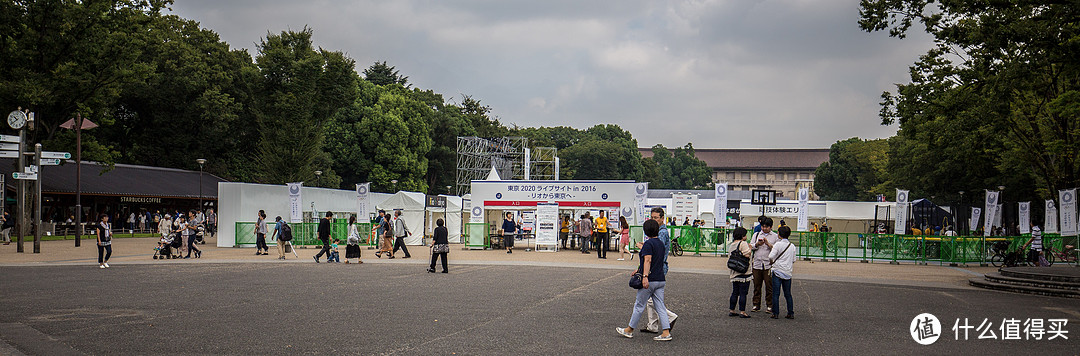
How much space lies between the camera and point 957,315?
1225 centimetres

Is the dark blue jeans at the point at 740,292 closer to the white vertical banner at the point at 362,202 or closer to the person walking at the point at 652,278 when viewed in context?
the person walking at the point at 652,278

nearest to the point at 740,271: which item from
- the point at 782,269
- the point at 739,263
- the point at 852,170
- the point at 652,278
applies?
the point at 739,263

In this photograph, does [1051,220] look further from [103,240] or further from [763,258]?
[103,240]

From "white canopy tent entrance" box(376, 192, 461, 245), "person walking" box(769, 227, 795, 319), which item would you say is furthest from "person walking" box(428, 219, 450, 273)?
"white canopy tent entrance" box(376, 192, 461, 245)

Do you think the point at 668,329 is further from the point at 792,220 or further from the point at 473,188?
the point at 792,220

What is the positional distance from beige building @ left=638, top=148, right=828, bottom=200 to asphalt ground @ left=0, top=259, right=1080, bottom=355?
427ft

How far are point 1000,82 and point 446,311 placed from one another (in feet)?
50.4

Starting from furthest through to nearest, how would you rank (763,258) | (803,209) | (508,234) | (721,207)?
(803,209), (721,207), (508,234), (763,258)

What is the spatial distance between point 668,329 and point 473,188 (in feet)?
79.1

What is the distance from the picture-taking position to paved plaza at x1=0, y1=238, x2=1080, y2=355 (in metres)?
8.86

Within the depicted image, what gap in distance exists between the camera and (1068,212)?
25.0 metres

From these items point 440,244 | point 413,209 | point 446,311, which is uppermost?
point 413,209

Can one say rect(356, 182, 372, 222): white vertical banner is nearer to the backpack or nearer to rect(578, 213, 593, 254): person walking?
the backpack

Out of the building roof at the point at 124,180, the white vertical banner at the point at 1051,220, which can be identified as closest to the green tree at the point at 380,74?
the building roof at the point at 124,180
